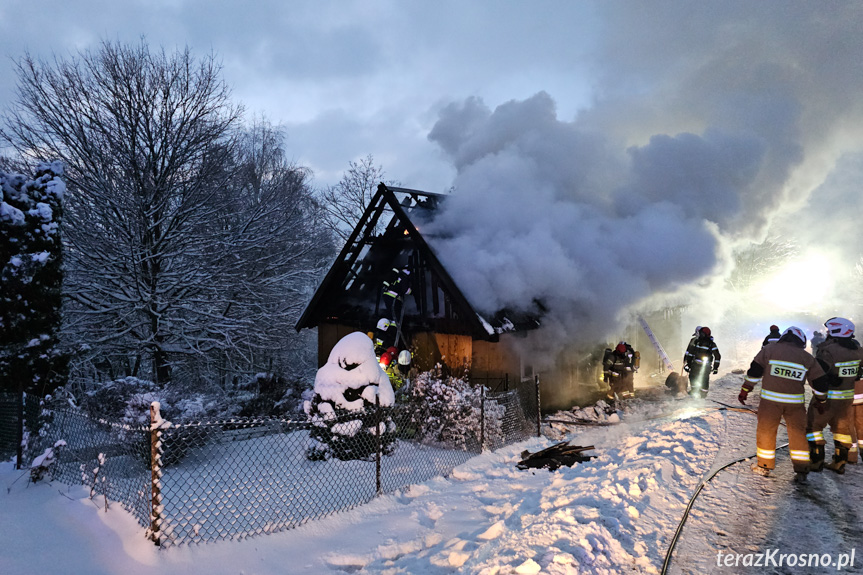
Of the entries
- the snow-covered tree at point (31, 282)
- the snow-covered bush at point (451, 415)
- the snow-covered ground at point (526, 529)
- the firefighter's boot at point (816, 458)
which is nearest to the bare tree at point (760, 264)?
the firefighter's boot at point (816, 458)

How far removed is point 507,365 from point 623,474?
21.7 ft

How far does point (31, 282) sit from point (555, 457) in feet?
30.1

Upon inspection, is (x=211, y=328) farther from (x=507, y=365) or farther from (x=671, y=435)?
(x=671, y=435)

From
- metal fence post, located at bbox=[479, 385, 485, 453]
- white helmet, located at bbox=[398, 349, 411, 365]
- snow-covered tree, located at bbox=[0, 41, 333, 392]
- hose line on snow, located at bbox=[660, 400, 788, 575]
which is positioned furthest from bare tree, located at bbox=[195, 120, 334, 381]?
hose line on snow, located at bbox=[660, 400, 788, 575]

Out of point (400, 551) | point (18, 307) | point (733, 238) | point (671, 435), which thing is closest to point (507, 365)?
point (671, 435)

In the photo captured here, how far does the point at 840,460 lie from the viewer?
577 cm

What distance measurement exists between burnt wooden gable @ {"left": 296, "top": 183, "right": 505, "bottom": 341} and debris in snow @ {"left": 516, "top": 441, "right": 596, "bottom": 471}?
3.15m

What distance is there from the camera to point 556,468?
709 cm

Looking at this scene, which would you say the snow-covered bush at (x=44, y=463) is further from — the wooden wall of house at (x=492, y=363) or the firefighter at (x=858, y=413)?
the firefighter at (x=858, y=413)

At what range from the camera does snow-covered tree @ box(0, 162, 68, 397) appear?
741 cm

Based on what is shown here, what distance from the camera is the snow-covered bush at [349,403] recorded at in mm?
7012

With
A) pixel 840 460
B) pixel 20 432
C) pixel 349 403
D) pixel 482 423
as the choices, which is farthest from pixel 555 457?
pixel 20 432

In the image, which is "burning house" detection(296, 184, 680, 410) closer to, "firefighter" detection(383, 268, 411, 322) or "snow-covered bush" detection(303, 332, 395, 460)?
"firefighter" detection(383, 268, 411, 322)

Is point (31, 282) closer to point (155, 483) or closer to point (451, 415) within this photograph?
point (155, 483)
